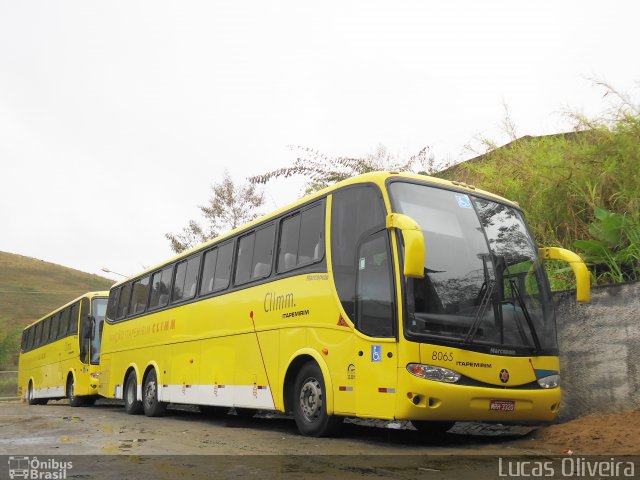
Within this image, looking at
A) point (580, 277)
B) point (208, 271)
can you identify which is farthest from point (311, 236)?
point (208, 271)

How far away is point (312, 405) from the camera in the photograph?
8969 millimetres

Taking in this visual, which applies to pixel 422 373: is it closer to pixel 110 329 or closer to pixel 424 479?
pixel 424 479

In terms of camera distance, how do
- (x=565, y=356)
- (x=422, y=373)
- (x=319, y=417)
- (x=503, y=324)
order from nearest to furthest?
(x=422, y=373)
(x=503, y=324)
(x=319, y=417)
(x=565, y=356)

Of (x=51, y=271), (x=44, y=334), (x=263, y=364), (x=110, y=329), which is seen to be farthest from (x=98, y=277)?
(x=263, y=364)

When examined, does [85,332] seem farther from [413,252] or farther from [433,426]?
[413,252]

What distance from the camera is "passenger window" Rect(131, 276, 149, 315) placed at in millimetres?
16672

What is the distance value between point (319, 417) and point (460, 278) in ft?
8.19

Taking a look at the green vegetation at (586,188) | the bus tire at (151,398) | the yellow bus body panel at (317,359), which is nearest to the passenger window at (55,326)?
the bus tire at (151,398)

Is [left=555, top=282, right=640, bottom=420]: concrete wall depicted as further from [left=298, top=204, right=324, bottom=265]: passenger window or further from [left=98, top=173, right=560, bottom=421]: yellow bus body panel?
[left=298, top=204, right=324, bottom=265]: passenger window

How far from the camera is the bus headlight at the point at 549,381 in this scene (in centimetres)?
835

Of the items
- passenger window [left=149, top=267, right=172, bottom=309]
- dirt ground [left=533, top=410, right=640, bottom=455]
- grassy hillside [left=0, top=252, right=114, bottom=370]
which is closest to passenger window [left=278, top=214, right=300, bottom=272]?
dirt ground [left=533, top=410, right=640, bottom=455]

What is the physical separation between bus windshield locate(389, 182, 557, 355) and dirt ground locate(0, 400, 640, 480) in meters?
1.15

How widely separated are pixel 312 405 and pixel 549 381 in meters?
2.92

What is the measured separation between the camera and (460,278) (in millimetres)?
7961
